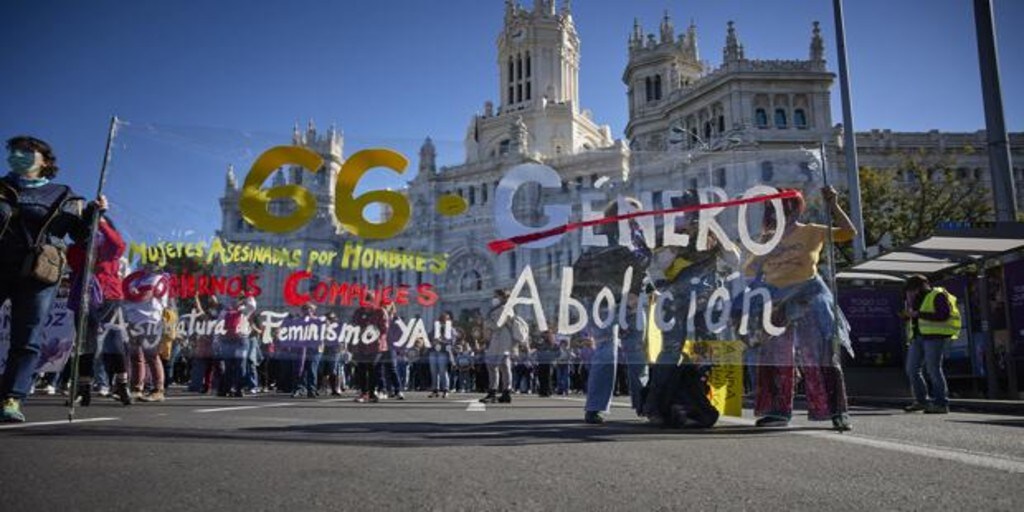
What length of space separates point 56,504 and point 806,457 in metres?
3.54

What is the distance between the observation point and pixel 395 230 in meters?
6.76

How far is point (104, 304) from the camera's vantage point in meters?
8.59

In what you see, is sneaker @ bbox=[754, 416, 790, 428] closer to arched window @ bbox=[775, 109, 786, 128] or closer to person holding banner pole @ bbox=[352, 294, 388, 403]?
person holding banner pole @ bbox=[352, 294, 388, 403]

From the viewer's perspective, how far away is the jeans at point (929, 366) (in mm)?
8766

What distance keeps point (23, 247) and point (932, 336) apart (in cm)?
1055

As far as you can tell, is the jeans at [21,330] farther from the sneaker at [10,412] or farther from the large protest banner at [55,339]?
the large protest banner at [55,339]

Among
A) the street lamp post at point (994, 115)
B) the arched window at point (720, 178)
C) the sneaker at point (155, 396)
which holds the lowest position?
the sneaker at point (155, 396)

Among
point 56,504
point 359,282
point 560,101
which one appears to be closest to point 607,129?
point 560,101

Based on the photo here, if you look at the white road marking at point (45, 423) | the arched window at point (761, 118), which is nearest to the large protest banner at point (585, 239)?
the white road marking at point (45, 423)

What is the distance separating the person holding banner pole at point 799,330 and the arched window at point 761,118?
49.4m

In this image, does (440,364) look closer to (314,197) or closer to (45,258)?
(314,197)

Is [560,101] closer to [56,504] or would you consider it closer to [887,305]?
[887,305]

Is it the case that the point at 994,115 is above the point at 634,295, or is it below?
above

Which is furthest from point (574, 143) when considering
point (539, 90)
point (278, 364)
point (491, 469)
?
point (491, 469)
